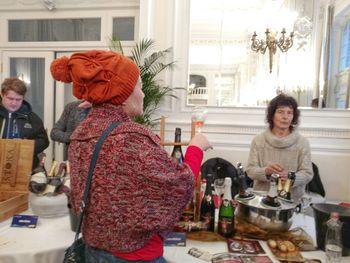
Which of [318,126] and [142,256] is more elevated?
[318,126]

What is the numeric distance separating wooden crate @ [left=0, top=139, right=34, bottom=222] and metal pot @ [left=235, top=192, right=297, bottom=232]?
1.04 metres

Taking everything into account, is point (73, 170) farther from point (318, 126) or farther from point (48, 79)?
point (48, 79)

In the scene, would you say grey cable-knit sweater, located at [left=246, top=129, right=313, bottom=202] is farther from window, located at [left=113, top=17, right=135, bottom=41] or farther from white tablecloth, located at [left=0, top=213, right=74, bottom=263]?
window, located at [left=113, top=17, right=135, bottom=41]

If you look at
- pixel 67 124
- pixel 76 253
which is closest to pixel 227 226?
pixel 76 253

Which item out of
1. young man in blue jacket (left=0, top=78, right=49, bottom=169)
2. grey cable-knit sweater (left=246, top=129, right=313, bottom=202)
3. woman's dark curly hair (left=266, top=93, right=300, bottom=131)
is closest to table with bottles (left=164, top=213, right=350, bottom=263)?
grey cable-knit sweater (left=246, top=129, right=313, bottom=202)

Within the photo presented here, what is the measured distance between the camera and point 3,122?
2.43 metres

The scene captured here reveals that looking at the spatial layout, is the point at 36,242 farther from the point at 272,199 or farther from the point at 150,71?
the point at 150,71

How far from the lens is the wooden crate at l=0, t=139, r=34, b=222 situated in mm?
1544

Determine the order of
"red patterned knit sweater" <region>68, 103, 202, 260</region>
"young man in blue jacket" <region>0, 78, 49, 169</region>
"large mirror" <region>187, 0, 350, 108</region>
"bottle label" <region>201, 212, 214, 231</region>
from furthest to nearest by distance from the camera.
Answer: "large mirror" <region>187, 0, 350, 108</region>, "young man in blue jacket" <region>0, 78, 49, 169</region>, "bottle label" <region>201, 212, 214, 231</region>, "red patterned knit sweater" <region>68, 103, 202, 260</region>

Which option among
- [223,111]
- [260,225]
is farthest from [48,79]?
[260,225]

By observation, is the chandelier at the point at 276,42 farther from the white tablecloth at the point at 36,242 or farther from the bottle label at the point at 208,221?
the white tablecloth at the point at 36,242

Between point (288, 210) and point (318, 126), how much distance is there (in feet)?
7.80

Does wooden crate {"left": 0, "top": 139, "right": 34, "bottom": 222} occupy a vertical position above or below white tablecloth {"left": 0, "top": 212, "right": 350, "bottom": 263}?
above

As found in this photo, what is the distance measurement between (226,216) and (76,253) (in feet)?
2.11
